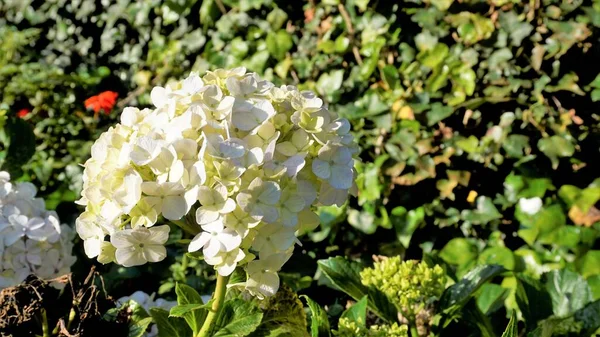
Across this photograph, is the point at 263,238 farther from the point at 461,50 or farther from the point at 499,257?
the point at 461,50

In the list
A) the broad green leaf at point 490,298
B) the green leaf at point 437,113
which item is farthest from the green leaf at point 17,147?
the broad green leaf at point 490,298

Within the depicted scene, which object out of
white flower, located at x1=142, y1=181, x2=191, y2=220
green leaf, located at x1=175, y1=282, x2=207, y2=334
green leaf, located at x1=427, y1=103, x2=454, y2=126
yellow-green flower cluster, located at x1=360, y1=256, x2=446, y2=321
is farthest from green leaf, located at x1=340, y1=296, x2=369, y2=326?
green leaf, located at x1=427, y1=103, x2=454, y2=126

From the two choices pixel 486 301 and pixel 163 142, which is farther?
pixel 486 301

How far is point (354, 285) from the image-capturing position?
5.09 feet

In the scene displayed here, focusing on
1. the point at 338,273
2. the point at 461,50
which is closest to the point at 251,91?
the point at 338,273

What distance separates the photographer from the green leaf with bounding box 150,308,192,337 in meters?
1.34

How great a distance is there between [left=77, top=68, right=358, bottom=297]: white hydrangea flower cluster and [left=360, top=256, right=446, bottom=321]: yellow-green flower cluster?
351mm

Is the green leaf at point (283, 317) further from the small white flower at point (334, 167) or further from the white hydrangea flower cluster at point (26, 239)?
the white hydrangea flower cluster at point (26, 239)

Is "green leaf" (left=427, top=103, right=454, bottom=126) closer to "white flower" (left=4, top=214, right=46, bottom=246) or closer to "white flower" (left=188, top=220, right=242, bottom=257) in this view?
"white flower" (left=4, top=214, right=46, bottom=246)

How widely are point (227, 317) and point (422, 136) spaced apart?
144 centimetres

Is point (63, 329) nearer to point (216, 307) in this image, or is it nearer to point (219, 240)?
point (216, 307)

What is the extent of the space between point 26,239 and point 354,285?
2.68ft

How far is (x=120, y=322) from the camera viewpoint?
1.28 m

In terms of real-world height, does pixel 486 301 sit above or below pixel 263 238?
below
